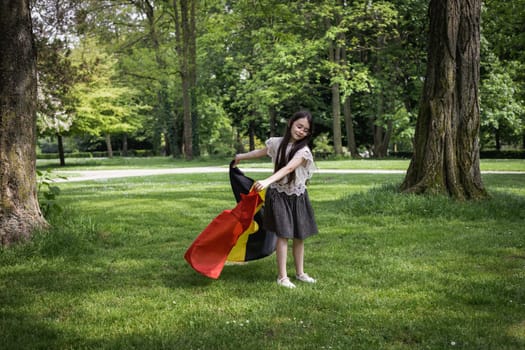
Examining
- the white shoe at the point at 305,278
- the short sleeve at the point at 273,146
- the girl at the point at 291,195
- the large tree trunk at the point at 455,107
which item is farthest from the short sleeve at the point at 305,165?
the large tree trunk at the point at 455,107

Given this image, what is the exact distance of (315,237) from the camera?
25.6ft

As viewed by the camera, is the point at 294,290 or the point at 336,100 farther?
the point at 336,100

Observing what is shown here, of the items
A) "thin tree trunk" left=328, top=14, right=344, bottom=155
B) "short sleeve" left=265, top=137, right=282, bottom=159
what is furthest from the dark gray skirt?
"thin tree trunk" left=328, top=14, right=344, bottom=155

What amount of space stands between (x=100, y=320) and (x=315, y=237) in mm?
4125

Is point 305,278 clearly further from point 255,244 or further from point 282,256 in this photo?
point 255,244

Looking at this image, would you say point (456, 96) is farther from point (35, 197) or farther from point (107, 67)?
point (107, 67)

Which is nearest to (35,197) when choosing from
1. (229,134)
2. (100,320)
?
(100,320)

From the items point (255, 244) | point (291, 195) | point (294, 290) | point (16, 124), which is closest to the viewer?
point (294, 290)

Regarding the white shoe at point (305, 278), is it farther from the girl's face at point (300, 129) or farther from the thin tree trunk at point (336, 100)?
the thin tree trunk at point (336, 100)

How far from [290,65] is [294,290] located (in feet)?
77.5

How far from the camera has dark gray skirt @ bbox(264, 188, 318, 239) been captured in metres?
5.23

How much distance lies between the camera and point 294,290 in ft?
16.4

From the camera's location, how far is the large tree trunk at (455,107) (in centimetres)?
964

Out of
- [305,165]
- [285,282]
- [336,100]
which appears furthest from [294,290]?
[336,100]
